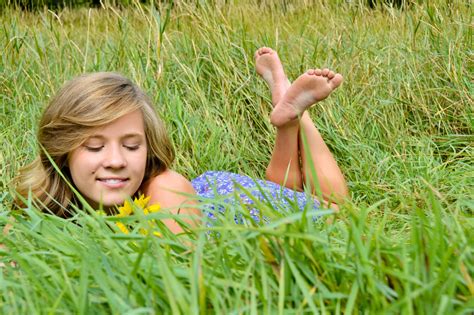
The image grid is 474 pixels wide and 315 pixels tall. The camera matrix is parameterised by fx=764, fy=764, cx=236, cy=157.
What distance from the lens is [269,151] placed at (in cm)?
301

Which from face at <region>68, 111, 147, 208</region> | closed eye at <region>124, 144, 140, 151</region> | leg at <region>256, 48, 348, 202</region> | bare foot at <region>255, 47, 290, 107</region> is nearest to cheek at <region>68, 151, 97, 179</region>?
face at <region>68, 111, 147, 208</region>

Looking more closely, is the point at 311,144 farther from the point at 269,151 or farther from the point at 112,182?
the point at 112,182

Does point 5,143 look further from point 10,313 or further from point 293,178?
point 10,313

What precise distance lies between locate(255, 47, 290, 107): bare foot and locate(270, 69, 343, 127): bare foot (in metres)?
0.16

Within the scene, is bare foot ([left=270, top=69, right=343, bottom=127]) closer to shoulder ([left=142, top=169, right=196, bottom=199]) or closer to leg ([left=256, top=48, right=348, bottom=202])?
leg ([left=256, top=48, right=348, bottom=202])

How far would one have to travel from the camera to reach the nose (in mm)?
2023

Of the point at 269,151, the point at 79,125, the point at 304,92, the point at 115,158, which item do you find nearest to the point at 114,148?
the point at 115,158

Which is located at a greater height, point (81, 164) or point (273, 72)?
point (273, 72)

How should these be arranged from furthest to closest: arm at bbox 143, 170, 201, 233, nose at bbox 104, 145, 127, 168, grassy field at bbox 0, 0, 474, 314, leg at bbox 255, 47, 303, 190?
leg at bbox 255, 47, 303, 190
arm at bbox 143, 170, 201, 233
nose at bbox 104, 145, 127, 168
grassy field at bbox 0, 0, 474, 314

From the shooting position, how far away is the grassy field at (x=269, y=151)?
3.63 ft

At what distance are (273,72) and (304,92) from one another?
326 mm

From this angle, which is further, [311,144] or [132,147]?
[311,144]

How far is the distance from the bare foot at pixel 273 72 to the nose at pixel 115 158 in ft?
2.59

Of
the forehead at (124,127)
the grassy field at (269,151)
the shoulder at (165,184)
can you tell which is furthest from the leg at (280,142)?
the forehead at (124,127)
